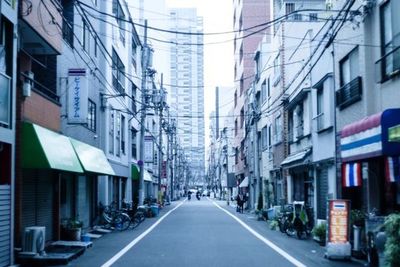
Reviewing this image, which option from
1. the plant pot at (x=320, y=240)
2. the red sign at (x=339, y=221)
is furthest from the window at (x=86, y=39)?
the red sign at (x=339, y=221)

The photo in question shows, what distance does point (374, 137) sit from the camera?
→ 14023mm

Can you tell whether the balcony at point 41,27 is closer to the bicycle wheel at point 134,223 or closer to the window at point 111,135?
the bicycle wheel at point 134,223

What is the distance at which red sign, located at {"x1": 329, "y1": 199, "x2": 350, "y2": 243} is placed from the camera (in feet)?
50.4

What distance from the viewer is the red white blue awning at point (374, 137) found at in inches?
523

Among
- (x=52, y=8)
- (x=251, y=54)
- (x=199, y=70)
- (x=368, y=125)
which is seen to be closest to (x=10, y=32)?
(x=52, y=8)

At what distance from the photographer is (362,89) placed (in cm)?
1731

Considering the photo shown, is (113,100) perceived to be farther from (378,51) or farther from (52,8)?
(378,51)

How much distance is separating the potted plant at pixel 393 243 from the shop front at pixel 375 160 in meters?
2.44

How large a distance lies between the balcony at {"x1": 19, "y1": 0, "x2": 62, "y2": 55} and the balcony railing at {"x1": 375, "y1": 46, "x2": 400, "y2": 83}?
928 centimetres

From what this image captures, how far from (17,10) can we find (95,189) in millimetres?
14747

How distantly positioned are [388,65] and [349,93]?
364 cm

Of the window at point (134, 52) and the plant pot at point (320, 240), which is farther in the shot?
the window at point (134, 52)

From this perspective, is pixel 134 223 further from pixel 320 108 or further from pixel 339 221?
pixel 339 221

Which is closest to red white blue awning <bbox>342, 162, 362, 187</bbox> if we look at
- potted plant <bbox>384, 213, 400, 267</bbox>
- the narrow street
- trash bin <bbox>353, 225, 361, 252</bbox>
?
trash bin <bbox>353, 225, 361, 252</bbox>
